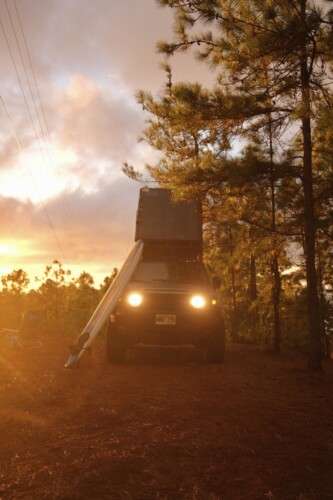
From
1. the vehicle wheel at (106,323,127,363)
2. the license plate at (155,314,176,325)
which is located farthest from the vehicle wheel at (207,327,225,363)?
the vehicle wheel at (106,323,127,363)

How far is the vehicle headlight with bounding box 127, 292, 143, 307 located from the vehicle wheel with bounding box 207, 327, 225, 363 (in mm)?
1551

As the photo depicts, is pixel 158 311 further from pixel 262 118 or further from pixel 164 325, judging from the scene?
pixel 262 118

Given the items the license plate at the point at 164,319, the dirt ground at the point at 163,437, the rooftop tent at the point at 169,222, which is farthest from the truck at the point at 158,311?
the dirt ground at the point at 163,437

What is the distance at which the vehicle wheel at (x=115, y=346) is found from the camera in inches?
389

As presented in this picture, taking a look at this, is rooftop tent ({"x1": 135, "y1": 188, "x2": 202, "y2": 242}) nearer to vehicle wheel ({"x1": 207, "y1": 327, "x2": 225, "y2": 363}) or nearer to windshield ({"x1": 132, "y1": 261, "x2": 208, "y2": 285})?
windshield ({"x1": 132, "y1": 261, "x2": 208, "y2": 285})

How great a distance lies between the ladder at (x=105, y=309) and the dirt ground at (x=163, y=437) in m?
1.10

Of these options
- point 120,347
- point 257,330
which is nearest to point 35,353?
point 120,347

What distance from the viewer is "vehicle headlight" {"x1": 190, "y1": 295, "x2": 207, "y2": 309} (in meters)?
10.0

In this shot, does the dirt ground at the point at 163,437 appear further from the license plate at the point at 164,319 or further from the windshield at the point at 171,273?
the windshield at the point at 171,273

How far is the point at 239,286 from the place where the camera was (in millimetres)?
26938

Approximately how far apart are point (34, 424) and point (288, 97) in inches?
323

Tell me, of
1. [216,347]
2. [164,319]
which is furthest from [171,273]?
[216,347]

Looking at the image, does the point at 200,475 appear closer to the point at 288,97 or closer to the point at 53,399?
the point at 53,399

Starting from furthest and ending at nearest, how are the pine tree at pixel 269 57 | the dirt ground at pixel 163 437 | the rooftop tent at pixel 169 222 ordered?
the rooftop tent at pixel 169 222, the pine tree at pixel 269 57, the dirt ground at pixel 163 437
